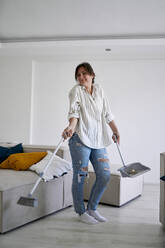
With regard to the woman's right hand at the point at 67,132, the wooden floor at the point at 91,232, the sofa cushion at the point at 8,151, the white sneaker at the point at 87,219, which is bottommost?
the wooden floor at the point at 91,232

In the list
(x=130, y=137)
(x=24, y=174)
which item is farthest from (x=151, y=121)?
(x=24, y=174)

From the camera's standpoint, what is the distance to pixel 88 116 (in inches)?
102

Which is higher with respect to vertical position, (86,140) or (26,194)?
(86,140)

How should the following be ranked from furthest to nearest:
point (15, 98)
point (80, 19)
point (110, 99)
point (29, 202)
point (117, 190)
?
1. point (15, 98)
2. point (110, 99)
3. point (80, 19)
4. point (117, 190)
5. point (29, 202)

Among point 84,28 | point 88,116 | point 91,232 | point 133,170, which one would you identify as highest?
point 84,28

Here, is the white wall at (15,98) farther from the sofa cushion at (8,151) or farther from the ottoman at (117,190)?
the ottoman at (117,190)

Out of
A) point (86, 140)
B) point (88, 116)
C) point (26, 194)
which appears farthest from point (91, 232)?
point (88, 116)

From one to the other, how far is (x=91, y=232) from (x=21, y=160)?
3.40 feet

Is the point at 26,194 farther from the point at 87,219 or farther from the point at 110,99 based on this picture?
the point at 110,99

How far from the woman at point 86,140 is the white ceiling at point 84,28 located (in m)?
1.40

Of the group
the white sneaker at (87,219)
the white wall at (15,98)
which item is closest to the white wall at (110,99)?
the white wall at (15,98)

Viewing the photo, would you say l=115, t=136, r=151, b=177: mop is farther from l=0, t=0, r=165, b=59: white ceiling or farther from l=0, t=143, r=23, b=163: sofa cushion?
l=0, t=0, r=165, b=59: white ceiling

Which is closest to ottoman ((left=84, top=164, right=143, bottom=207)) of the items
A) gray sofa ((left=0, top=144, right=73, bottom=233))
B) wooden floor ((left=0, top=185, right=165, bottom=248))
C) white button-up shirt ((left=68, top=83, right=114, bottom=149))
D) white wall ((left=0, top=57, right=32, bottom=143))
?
wooden floor ((left=0, top=185, right=165, bottom=248))

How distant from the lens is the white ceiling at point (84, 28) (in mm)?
3654
